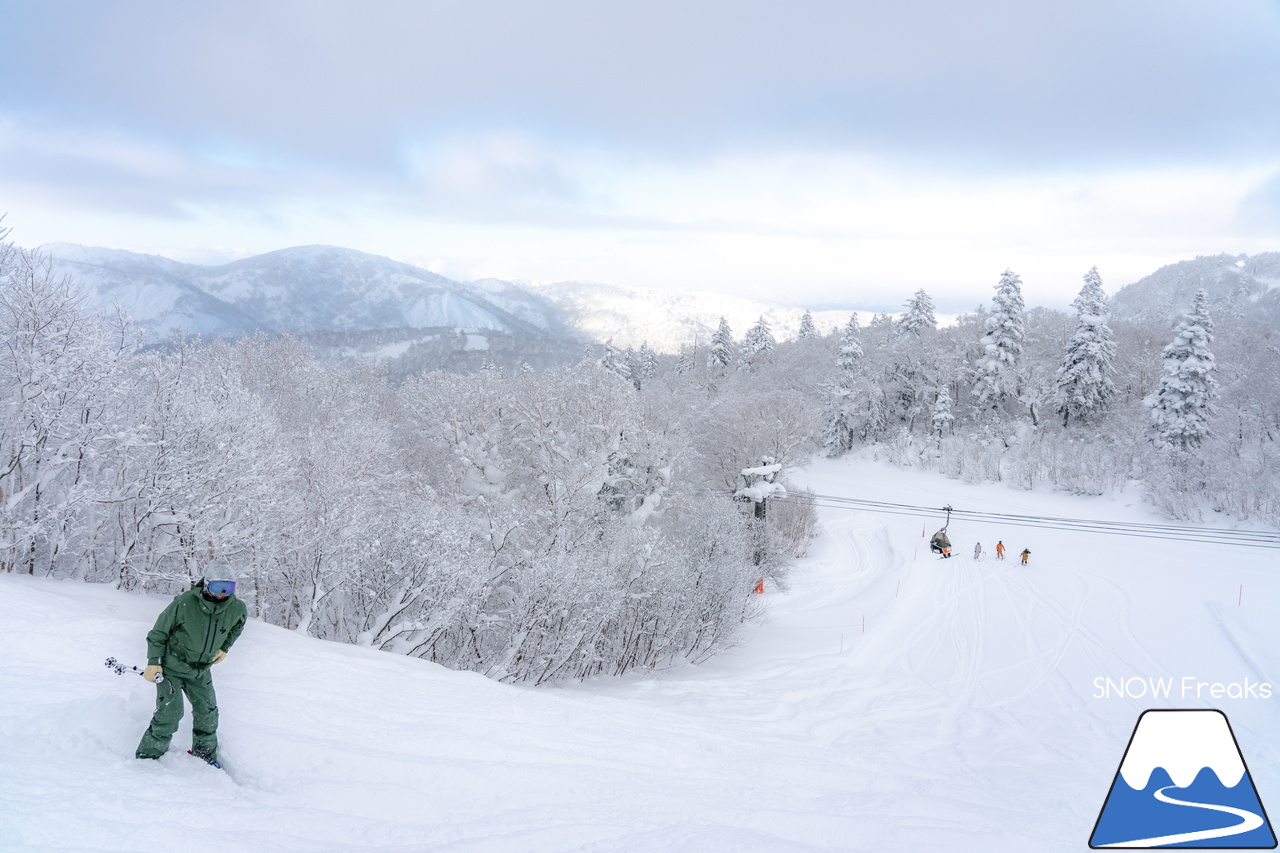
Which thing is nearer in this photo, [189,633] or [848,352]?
[189,633]

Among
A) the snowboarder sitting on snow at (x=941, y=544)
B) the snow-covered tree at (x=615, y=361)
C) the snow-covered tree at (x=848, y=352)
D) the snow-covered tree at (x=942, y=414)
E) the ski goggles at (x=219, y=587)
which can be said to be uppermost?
the snow-covered tree at (x=848, y=352)

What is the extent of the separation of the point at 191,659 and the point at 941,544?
3505 centimetres

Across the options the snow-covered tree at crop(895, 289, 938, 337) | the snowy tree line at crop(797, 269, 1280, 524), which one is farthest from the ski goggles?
the snow-covered tree at crop(895, 289, 938, 337)

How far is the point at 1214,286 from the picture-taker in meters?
126

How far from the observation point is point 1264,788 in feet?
41.5

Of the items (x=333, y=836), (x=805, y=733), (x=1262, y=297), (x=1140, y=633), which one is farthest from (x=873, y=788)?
(x=1262, y=297)

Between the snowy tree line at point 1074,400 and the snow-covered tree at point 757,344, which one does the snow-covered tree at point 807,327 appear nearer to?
the snow-covered tree at point 757,344

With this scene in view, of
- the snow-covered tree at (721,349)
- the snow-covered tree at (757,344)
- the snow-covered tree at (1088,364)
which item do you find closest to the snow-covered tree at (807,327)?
the snow-covered tree at (757,344)

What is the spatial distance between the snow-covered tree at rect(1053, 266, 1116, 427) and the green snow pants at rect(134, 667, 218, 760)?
187 ft

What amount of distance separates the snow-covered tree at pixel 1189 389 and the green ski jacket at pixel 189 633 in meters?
50.6

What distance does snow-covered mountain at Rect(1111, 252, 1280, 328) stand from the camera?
105250mm

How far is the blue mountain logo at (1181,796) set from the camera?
20.5 ft

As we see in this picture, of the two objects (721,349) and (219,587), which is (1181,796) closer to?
(219,587)

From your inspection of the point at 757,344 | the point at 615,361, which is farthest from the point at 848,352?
the point at 615,361
